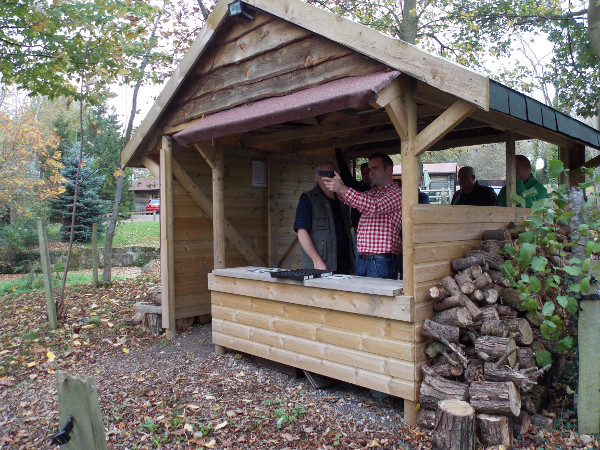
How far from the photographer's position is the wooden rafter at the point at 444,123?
3.44 metres

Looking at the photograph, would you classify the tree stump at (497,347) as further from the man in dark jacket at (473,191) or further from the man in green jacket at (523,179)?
the man in dark jacket at (473,191)

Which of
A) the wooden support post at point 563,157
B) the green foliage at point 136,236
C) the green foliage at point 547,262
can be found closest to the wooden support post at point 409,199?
the green foliage at point 547,262

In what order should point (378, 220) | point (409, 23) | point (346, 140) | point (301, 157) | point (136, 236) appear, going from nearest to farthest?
point (378, 220), point (346, 140), point (301, 157), point (409, 23), point (136, 236)

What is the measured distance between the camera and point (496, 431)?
3137 mm

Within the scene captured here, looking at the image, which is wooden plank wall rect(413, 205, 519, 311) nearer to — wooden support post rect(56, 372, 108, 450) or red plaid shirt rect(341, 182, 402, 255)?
red plaid shirt rect(341, 182, 402, 255)

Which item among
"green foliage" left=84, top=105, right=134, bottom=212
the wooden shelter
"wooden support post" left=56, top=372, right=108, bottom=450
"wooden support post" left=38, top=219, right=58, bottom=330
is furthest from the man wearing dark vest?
"green foliage" left=84, top=105, right=134, bottom=212

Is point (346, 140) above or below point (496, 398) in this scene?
above

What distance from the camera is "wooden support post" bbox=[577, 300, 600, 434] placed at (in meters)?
3.32

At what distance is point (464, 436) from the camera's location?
3.04 meters

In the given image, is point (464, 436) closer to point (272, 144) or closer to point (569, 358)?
point (569, 358)

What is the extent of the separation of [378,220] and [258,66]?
2.15m

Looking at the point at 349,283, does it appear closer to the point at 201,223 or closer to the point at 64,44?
the point at 201,223

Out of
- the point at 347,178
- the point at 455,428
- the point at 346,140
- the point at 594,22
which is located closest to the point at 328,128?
the point at 347,178

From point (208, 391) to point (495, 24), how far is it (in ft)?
43.0
